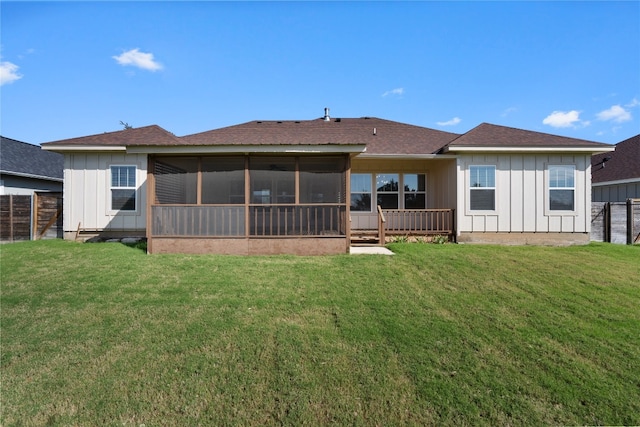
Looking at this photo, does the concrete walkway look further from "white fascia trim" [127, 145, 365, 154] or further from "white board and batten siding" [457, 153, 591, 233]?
"white board and batten siding" [457, 153, 591, 233]

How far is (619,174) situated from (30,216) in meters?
24.9

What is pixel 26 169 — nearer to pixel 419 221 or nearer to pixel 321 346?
pixel 419 221

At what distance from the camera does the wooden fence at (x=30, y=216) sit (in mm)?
11352

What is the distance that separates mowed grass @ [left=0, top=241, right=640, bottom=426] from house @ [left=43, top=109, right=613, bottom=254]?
2175 mm

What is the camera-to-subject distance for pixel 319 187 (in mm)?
9016

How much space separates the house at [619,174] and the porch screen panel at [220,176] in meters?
16.9

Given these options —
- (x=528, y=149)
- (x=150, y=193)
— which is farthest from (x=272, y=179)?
(x=528, y=149)

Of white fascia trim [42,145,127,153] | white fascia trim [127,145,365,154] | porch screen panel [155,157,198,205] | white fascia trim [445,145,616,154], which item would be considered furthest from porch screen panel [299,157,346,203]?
white fascia trim [42,145,127,153]

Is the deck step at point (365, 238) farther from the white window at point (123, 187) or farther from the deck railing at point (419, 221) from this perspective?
the white window at point (123, 187)

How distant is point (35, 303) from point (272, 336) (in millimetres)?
4088

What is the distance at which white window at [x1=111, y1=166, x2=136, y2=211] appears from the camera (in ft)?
36.2

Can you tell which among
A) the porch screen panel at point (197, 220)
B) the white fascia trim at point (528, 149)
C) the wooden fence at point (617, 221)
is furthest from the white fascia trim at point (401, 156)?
the wooden fence at point (617, 221)

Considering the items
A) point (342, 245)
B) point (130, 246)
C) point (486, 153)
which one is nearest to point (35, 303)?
point (130, 246)

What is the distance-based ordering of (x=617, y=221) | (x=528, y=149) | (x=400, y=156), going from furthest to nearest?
(x=617, y=221) < (x=400, y=156) < (x=528, y=149)
